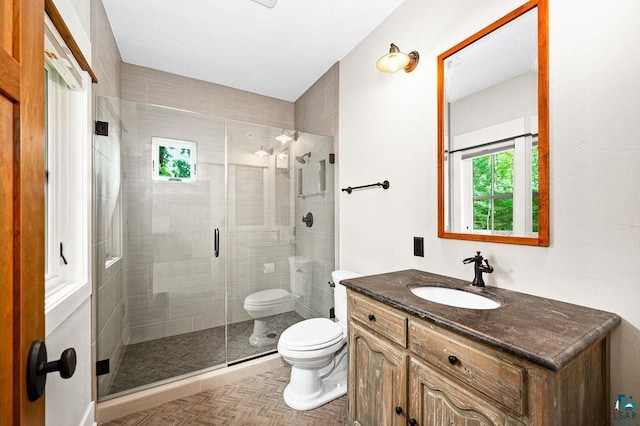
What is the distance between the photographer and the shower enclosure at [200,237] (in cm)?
196

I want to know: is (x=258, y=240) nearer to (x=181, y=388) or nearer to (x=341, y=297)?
(x=341, y=297)

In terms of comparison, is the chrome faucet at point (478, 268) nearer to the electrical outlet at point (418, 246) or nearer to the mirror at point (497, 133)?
the mirror at point (497, 133)

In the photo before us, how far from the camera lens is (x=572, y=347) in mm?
735

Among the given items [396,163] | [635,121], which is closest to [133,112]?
[396,163]

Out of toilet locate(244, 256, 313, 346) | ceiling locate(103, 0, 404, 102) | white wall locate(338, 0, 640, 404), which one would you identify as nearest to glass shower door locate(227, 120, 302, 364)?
toilet locate(244, 256, 313, 346)

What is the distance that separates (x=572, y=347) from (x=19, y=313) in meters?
1.28

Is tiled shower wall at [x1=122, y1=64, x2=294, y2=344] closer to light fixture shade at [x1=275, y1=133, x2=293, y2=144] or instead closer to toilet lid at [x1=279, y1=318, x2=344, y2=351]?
light fixture shade at [x1=275, y1=133, x2=293, y2=144]

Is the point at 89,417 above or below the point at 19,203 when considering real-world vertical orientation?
below

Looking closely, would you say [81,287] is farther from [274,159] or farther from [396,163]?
[396,163]

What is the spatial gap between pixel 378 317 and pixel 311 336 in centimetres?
74

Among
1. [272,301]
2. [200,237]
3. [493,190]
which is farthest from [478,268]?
[200,237]

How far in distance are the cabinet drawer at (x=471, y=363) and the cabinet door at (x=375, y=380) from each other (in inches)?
5.6

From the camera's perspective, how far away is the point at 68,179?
1480 mm

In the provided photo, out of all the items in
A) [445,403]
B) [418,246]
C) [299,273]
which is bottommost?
[445,403]
